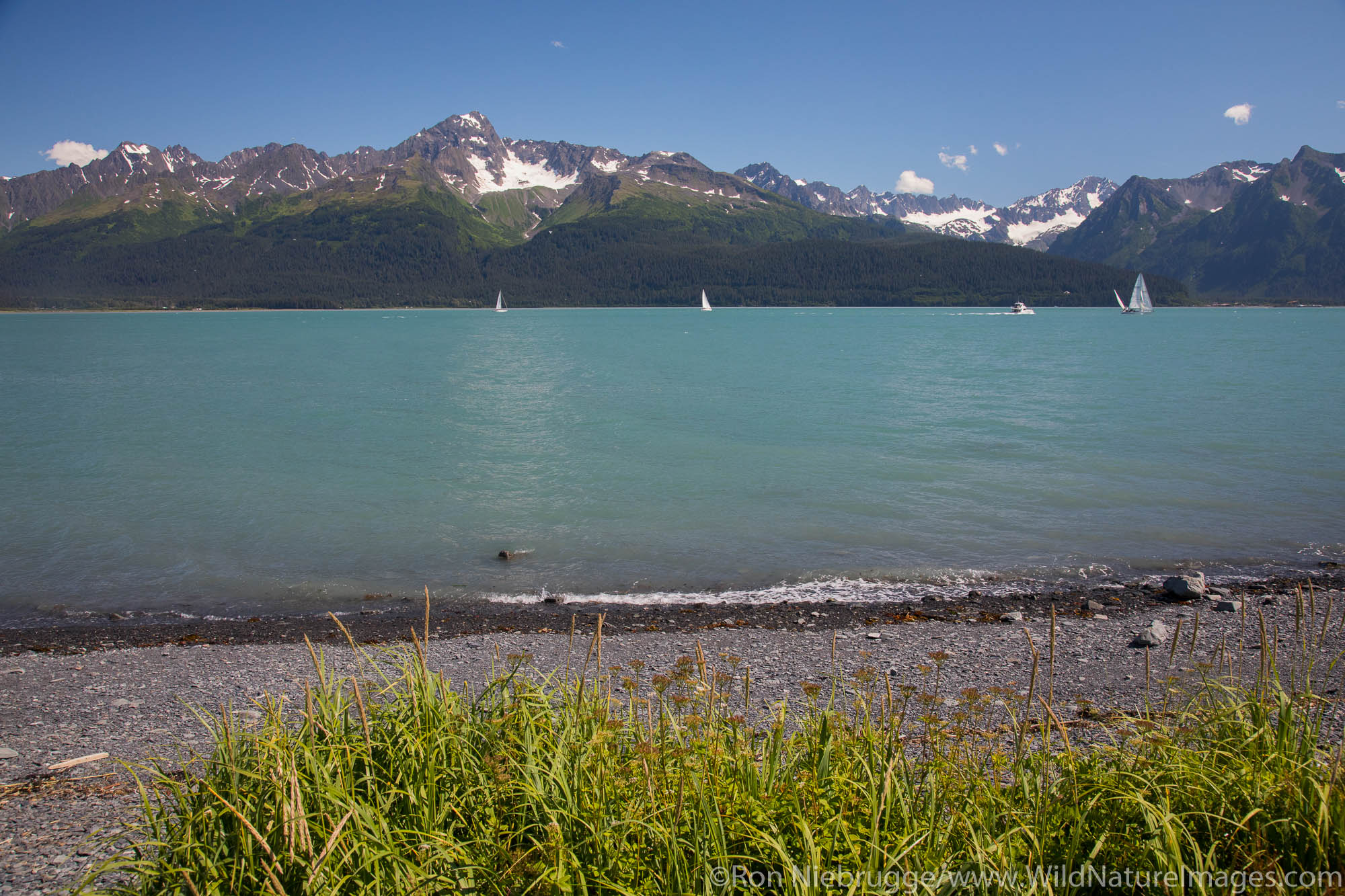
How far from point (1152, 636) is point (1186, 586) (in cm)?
279

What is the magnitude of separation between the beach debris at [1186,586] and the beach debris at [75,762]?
44.9ft

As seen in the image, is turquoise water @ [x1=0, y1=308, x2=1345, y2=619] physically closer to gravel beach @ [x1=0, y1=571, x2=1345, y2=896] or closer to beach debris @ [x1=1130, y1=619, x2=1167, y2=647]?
gravel beach @ [x1=0, y1=571, x2=1345, y2=896]

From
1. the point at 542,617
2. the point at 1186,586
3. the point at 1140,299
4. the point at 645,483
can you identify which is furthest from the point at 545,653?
the point at 1140,299

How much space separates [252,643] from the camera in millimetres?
10031

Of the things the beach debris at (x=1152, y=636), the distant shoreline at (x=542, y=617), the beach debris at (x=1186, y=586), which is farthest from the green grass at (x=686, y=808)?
the beach debris at (x=1186, y=586)

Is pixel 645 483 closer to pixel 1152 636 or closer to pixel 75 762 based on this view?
pixel 1152 636

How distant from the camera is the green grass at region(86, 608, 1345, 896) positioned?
117 inches

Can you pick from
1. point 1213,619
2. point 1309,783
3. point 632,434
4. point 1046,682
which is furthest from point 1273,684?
point 632,434

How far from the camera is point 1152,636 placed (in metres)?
9.28

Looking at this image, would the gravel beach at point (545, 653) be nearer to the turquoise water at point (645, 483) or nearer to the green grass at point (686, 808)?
the turquoise water at point (645, 483)

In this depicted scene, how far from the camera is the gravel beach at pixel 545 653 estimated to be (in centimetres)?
633

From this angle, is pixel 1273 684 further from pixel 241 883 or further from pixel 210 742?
pixel 210 742

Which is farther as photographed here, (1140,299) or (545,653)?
(1140,299)

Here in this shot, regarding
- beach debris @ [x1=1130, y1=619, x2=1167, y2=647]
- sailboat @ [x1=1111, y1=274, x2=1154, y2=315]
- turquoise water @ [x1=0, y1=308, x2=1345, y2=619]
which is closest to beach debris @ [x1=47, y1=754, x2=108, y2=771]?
turquoise water @ [x1=0, y1=308, x2=1345, y2=619]
